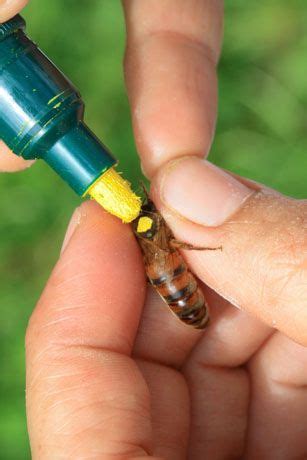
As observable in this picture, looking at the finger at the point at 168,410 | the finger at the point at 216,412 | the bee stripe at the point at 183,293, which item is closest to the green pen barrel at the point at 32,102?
the bee stripe at the point at 183,293

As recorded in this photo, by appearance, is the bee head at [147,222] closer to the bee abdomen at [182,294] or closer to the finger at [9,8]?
the bee abdomen at [182,294]

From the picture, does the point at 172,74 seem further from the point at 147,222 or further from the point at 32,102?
the point at 32,102

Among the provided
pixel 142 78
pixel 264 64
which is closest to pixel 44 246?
Answer: pixel 142 78

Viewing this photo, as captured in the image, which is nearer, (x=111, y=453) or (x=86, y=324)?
(x=111, y=453)

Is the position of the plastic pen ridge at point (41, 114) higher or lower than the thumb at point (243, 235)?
higher

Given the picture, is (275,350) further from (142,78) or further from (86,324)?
(142,78)

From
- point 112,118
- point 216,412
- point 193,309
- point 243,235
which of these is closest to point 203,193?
point 243,235
